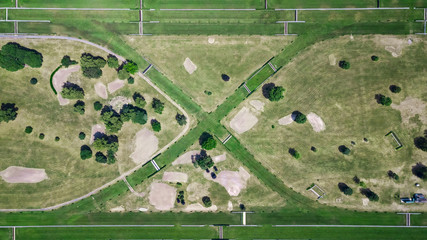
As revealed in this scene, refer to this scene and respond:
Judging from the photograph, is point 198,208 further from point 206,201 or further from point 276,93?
point 276,93

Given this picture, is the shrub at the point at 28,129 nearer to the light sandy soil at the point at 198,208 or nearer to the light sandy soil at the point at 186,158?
the light sandy soil at the point at 186,158

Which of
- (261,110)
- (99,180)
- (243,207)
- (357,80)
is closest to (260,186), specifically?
(243,207)

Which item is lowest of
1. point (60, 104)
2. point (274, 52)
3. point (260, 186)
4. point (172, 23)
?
point (260, 186)

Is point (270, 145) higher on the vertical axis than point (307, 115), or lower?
lower

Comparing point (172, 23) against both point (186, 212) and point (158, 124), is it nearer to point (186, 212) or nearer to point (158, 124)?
point (158, 124)

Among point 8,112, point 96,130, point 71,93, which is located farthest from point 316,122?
point 8,112

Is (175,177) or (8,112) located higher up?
(8,112)

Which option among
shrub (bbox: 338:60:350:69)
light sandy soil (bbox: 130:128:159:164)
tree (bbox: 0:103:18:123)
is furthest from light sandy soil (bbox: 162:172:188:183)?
shrub (bbox: 338:60:350:69)
